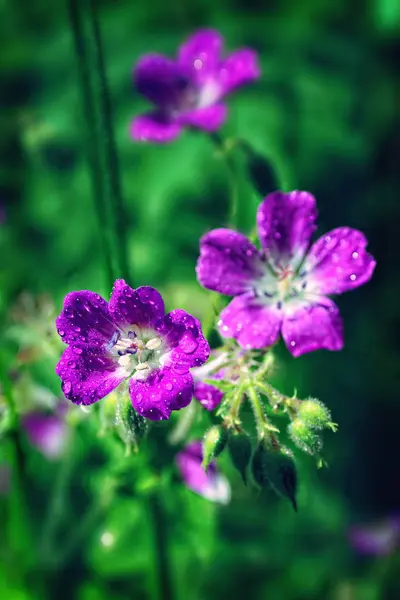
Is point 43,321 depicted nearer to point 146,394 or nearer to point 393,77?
point 146,394

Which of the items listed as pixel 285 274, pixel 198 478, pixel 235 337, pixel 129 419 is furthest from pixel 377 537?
pixel 129 419

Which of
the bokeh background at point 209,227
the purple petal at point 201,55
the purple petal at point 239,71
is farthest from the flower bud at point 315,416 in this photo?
the purple petal at point 201,55

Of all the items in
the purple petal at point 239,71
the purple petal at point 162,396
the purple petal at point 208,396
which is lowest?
the purple petal at point 162,396

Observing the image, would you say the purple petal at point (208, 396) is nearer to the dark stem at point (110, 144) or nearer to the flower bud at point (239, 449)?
the flower bud at point (239, 449)

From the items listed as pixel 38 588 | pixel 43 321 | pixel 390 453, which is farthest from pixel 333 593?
pixel 43 321

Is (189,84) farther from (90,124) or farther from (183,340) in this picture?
(183,340)

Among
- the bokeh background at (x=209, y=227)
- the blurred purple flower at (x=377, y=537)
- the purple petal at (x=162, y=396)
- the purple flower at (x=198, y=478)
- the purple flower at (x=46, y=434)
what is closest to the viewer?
the purple petal at (x=162, y=396)

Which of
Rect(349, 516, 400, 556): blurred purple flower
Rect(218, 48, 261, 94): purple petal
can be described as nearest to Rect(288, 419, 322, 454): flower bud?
Rect(218, 48, 261, 94): purple petal
